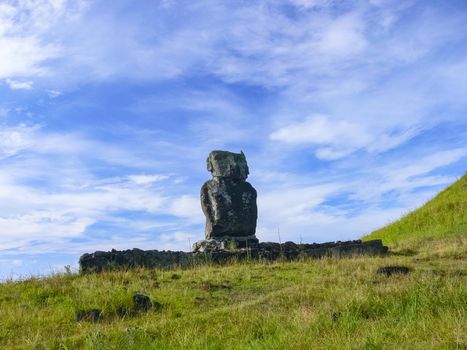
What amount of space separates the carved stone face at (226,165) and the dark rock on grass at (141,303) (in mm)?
11070

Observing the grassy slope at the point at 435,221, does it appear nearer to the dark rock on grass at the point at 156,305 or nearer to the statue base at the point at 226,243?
the statue base at the point at 226,243

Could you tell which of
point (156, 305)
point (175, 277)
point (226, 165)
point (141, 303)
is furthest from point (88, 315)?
point (226, 165)

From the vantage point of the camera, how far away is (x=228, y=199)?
20.5 metres

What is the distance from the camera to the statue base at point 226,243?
19450 millimetres

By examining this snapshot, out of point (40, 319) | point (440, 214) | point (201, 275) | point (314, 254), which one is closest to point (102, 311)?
point (40, 319)

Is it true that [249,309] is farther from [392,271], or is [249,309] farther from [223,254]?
[223,254]

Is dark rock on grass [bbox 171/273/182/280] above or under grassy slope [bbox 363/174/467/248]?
under

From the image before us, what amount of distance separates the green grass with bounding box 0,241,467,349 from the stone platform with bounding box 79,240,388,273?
2.21 metres

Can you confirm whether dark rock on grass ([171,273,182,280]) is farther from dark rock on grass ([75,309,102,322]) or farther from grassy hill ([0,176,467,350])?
dark rock on grass ([75,309,102,322])

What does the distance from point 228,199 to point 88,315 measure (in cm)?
1131

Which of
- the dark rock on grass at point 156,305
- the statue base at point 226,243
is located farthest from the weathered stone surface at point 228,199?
the dark rock on grass at point 156,305

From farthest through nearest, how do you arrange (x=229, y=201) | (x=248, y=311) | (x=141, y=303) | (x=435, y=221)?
(x=435, y=221), (x=229, y=201), (x=141, y=303), (x=248, y=311)

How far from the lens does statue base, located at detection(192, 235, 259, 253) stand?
1945cm

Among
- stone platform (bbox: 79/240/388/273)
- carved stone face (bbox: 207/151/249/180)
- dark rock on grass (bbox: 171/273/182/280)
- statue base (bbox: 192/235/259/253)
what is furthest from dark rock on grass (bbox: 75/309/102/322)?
carved stone face (bbox: 207/151/249/180)
